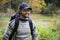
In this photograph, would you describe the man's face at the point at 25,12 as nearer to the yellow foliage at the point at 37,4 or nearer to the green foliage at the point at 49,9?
the yellow foliage at the point at 37,4

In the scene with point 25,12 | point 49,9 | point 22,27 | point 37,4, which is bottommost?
point 49,9

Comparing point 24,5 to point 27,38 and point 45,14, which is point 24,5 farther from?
point 45,14

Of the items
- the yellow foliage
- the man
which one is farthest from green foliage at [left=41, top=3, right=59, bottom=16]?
the man

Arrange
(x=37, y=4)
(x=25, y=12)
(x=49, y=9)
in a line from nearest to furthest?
(x=25, y=12), (x=37, y=4), (x=49, y=9)

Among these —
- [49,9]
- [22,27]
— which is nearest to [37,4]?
[49,9]

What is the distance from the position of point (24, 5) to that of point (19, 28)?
0.34 meters

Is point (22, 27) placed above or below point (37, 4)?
above

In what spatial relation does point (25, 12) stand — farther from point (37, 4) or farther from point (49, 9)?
point (49, 9)

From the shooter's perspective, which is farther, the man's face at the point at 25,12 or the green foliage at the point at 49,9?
the green foliage at the point at 49,9

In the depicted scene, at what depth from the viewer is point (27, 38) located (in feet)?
11.6

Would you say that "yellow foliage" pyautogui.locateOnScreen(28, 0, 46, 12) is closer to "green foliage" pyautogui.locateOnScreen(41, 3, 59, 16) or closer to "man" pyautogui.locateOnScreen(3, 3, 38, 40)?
"green foliage" pyautogui.locateOnScreen(41, 3, 59, 16)

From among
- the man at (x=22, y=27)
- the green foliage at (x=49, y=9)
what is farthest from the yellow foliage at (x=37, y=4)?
the man at (x=22, y=27)

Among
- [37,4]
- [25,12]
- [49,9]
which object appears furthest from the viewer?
[49,9]

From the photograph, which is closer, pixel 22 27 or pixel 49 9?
pixel 22 27
